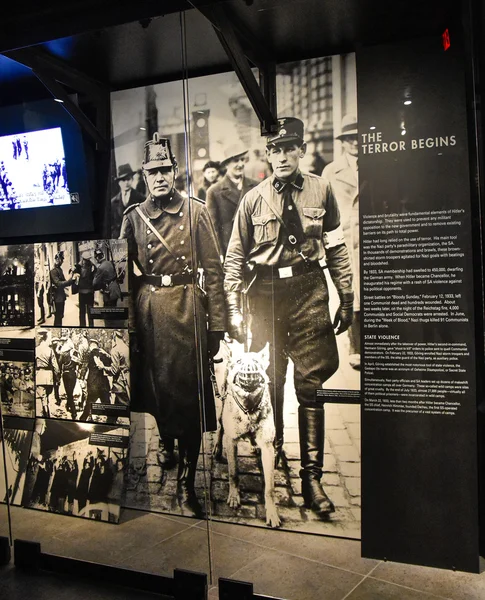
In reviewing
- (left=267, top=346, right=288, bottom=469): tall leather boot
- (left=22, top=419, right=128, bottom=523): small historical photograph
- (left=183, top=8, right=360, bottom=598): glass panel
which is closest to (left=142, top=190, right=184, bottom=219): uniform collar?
(left=183, top=8, right=360, bottom=598): glass panel

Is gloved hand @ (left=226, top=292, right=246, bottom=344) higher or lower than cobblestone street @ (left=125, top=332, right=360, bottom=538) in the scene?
higher

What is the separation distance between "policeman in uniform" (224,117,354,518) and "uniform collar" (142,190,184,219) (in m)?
0.41

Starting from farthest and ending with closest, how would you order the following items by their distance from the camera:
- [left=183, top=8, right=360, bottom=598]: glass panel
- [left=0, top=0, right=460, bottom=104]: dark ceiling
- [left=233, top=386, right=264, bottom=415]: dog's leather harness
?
[left=233, top=386, right=264, bottom=415]: dog's leather harness
[left=183, top=8, right=360, bottom=598]: glass panel
[left=0, top=0, right=460, bottom=104]: dark ceiling

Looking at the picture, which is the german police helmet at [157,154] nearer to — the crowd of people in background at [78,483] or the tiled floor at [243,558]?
the crowd of people in background at [78,483]

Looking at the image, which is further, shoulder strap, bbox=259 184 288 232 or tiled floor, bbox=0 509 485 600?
shoulder strap, bbox=259 184 288 232

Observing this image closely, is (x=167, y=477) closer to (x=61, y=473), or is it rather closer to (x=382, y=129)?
(x=61, y=473)

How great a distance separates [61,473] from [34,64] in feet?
7.91

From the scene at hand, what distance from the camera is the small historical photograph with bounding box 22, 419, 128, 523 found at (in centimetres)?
363

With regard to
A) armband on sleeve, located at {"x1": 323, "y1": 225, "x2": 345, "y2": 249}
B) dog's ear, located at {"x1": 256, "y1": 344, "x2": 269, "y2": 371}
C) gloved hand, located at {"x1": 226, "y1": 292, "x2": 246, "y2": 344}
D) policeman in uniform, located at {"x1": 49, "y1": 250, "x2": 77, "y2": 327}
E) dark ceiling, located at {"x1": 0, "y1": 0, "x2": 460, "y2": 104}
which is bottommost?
dog's ear, located at {"x1": 256, "y1": 344, "x2": 269, "y2": 371}

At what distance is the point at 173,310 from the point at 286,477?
120 centimetres

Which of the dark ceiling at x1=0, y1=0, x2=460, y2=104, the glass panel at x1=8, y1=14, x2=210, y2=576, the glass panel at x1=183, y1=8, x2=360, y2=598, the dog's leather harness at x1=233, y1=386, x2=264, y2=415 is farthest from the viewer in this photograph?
the glass panel at x1=8, y1=14, x2=210, y2=576

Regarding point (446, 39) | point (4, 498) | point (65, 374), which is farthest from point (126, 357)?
point (446, 39)

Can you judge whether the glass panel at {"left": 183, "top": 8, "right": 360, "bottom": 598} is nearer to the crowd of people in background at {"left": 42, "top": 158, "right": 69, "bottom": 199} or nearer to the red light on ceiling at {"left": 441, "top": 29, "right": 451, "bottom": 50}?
the red light on ceiling at {"left": 441, "top": 29, "right": 451, "bottom": 50}

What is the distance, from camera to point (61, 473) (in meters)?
3.76
